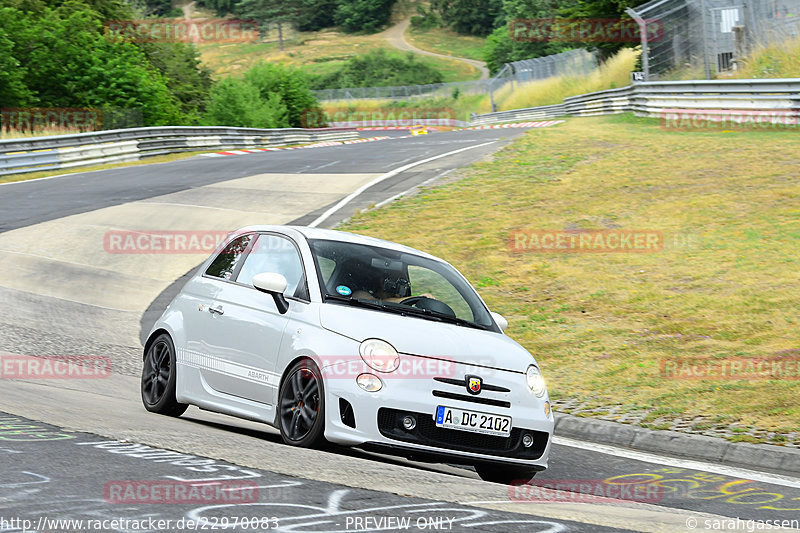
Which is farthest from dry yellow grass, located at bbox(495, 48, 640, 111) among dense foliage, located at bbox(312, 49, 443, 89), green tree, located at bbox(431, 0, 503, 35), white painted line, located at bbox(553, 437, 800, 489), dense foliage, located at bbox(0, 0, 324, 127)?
green tree, located at bbox(431, 0, 503, 35)

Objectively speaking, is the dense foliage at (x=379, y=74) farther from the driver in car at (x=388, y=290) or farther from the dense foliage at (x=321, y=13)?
the driver in car at (x=388, y=290)

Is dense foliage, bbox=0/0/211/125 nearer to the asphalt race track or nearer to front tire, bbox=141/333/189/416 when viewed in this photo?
the asphalt race track

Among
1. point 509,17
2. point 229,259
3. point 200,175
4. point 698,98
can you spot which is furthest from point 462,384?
point 509,17

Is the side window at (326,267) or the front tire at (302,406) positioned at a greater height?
the side window at (326,267)

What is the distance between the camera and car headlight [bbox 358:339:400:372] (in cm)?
652

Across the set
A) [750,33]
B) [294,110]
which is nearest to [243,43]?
[294,110]

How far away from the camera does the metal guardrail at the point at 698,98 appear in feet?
84.0

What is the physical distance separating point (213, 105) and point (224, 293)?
149ft

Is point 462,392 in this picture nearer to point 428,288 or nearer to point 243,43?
point 428,288

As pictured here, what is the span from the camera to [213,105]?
171ft

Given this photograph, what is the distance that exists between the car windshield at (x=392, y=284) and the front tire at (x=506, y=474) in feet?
3.56

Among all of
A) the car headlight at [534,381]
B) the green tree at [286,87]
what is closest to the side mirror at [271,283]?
the car headlight at [534,381]

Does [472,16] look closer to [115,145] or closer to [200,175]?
[115,145]

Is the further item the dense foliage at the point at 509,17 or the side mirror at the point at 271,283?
the dense foliage at the point at 509,17
